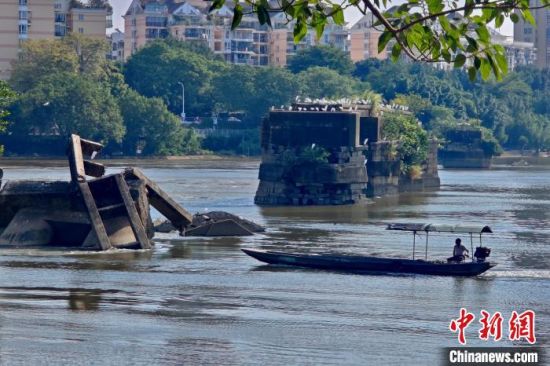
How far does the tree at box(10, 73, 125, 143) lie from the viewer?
195 m

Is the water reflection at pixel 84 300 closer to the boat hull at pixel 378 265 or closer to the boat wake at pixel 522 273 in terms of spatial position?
the boat hull at pixel 378 265

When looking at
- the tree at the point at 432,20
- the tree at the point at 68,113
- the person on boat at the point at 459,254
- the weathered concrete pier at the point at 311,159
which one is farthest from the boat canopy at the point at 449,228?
the tree at the point at 68,113

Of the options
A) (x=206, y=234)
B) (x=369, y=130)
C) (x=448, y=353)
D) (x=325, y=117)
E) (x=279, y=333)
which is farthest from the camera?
(x=369, y=130)

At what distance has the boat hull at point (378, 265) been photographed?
194 feet

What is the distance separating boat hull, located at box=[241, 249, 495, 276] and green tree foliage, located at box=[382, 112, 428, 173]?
67052 mm

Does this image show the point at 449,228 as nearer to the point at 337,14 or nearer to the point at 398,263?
the point at 398,263

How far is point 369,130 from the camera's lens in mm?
120438

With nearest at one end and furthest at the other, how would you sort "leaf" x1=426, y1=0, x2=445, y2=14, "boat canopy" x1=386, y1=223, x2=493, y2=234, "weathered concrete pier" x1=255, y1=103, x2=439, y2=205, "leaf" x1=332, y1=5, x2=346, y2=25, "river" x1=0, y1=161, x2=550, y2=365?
"leaf" x1=426, y1=0, x2=445, y2=14 < "leaf" x1=332, y1=5, x2=346, y2=25 < "river" x1=0, y1=161, x2=550, y2=365 < "boat canopy" x1=386, y1=223, x2=493, y2=234 < "weathered concrete pier" x1=255, y1=103, x2=439, y2=205

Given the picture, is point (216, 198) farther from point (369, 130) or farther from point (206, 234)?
point (206, 234)

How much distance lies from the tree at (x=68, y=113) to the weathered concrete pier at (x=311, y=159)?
3301 inches

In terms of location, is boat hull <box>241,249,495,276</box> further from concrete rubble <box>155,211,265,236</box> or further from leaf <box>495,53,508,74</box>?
leaf <box>495,53,508,74</box>

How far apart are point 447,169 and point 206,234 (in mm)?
124413

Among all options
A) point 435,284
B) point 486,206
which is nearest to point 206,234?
point 435,284

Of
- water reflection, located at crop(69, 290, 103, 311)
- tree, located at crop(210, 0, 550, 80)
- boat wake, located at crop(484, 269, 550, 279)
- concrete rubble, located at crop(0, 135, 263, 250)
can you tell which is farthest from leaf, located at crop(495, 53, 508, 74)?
concrete rubble, located at crop(0, 135, 263, 250)
